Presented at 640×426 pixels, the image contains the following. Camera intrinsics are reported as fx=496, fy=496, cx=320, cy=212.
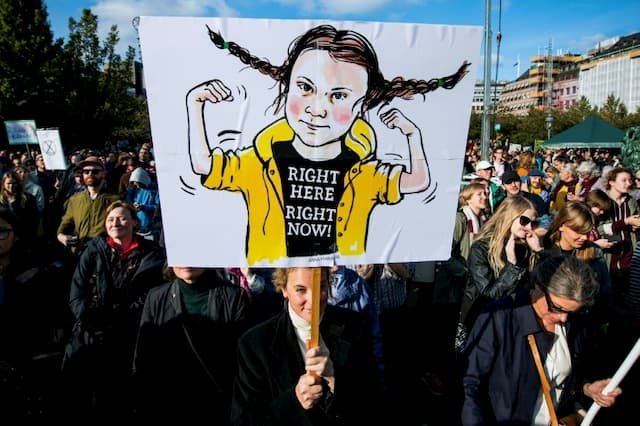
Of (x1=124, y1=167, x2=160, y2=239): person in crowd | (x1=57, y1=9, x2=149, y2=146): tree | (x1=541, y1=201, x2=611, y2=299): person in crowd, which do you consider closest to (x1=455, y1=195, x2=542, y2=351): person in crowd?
(x1=541, y1=201, x2=611, y2=299): person in crowd

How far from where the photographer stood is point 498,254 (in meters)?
3.82

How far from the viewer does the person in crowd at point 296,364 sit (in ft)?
7.38

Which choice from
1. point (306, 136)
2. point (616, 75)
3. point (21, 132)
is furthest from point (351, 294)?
point (616, 75)

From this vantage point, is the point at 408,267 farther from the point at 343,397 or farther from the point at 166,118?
the point at 166,118

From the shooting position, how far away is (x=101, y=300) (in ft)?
11.9

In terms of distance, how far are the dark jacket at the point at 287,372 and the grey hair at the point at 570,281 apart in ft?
3.32

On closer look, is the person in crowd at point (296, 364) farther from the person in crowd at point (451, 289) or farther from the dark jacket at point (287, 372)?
the person in crowd at point (451, 289)

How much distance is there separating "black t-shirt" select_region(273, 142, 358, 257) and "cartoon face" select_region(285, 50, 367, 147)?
0.09 m

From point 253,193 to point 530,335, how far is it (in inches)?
63.2

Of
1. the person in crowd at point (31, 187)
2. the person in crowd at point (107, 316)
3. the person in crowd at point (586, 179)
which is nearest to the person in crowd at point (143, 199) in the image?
the person in crowd at point (31, 187)

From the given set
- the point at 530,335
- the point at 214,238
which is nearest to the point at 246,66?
the point at 214,238

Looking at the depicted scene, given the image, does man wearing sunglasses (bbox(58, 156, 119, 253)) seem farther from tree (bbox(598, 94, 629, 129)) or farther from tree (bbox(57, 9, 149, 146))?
tree (bbox(598, 94, 629, 129))

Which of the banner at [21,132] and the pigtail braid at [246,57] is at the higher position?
the banner at [21,132]

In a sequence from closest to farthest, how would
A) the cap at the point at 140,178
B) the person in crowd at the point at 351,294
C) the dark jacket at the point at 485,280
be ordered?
the person in crowd at the point at 351,294, the dark jacket at the point at 485,280, the cap at the point at 140,178
